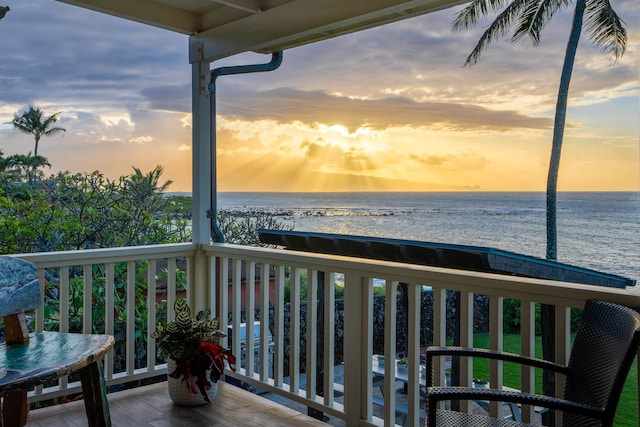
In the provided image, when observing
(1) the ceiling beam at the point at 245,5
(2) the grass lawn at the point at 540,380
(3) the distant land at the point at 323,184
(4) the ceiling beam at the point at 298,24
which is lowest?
(2) the grass lawn at the point at 540,380

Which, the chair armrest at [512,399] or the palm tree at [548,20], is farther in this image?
the palm tree at [548,20]

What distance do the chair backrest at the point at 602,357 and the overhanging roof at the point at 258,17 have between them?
160 centimetres

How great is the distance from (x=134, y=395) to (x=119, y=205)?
2367 mm

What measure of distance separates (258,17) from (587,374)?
263cm

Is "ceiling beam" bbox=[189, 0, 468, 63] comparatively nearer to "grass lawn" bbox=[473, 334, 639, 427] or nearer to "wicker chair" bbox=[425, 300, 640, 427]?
"wicker chair" bbox=[425, 300, 640, 427]

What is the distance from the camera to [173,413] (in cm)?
296

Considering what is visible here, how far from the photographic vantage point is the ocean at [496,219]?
15.6 meters

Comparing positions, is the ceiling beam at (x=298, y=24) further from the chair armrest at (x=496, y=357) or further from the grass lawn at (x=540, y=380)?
the grass lawn at (x=540, y=380)

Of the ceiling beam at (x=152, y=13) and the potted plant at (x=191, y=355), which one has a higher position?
the ceiling beam at (x=152, y=13)

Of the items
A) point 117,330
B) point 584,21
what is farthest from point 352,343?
point 584,21

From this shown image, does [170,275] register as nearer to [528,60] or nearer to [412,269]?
[412,269]

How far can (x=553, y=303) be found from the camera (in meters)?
2.01

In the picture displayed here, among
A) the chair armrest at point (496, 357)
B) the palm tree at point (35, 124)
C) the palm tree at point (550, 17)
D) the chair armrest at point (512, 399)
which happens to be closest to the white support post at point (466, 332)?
the chair armrest at point (496, 357)

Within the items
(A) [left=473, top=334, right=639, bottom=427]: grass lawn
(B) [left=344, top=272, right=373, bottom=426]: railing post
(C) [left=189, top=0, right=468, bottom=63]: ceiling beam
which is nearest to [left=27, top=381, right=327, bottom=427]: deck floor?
(B) [left=344, top=272, right=373, bottom=426]: railing post
